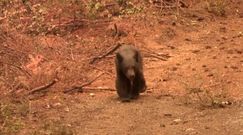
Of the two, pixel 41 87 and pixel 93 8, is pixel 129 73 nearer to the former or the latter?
pixel 41 87

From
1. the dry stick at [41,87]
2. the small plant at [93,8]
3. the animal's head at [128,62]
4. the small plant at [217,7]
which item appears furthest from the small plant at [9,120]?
the small plant at [217,7]

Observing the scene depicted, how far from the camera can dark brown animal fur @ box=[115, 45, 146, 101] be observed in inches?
330

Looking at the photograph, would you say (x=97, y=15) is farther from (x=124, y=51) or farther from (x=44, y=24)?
(x=124, y=51)

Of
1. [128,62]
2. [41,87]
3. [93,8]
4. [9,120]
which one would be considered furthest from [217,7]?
[9,120]

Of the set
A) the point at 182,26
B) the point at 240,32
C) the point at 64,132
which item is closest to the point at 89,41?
the point at 182,26

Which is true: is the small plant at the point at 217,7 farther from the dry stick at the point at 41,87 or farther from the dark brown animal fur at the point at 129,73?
the dry stick at the point at 41,87

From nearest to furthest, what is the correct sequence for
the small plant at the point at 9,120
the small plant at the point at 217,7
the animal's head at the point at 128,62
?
1. the small plant at the point at 9,120
2. the animal's head at the point at 128,62
3. the small plant at the point at 217,7

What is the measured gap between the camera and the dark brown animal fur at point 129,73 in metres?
8.39

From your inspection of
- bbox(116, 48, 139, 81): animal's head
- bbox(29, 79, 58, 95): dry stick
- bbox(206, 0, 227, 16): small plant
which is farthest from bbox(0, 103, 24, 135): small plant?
bbox(206, 0, 227, 16): small plant

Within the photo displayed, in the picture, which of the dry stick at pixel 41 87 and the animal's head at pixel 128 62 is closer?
the animal's head at pixel 128 62

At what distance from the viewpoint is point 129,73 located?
8344 mm

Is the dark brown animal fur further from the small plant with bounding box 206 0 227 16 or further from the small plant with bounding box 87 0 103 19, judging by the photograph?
the small plant with bounding box 206 0 227 16

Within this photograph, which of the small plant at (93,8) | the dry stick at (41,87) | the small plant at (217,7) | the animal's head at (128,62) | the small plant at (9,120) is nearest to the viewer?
the small plant at (9,120)

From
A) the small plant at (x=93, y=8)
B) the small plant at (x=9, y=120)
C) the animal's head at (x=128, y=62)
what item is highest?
the small plant at (x=93, y=8)
